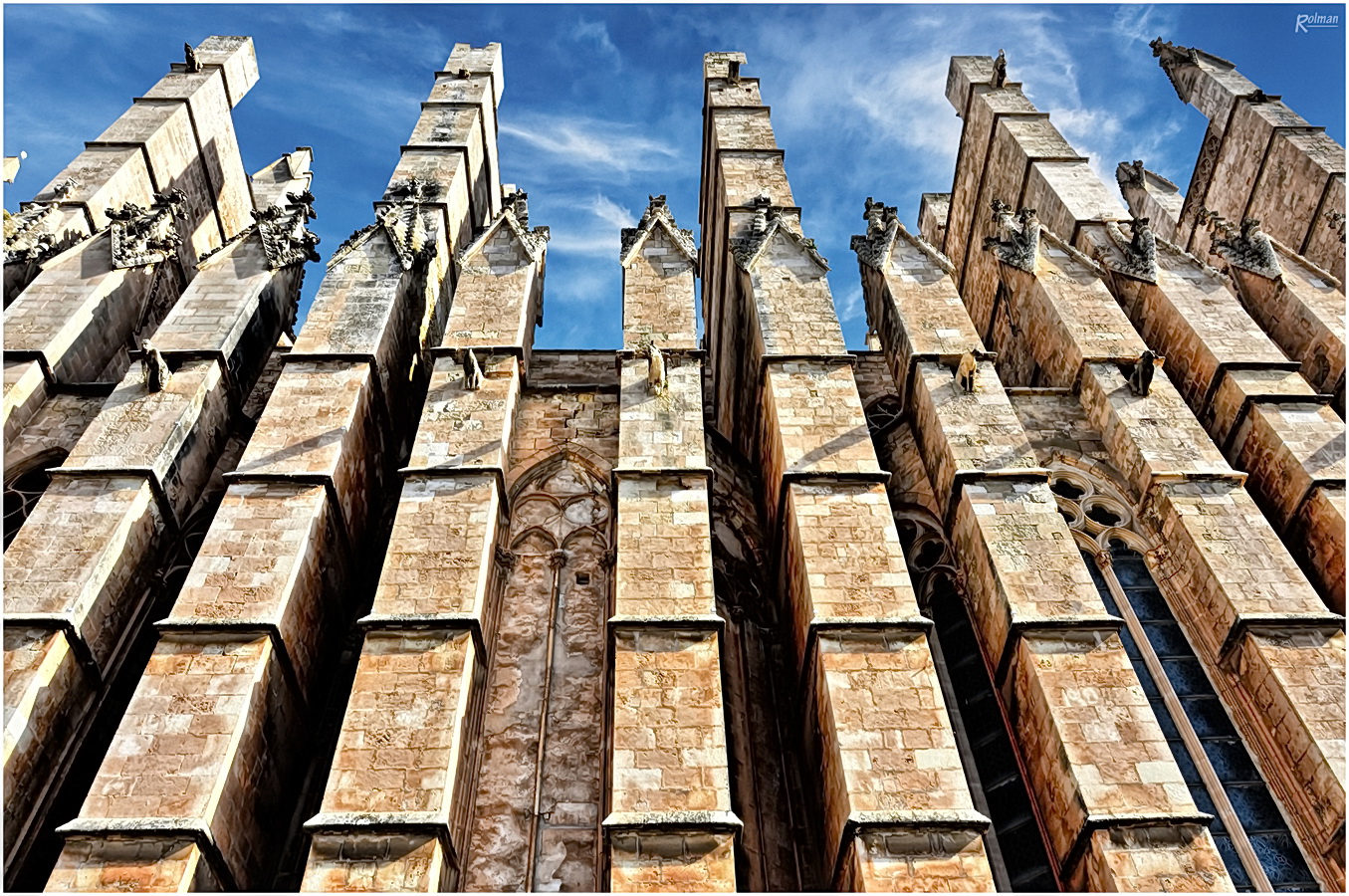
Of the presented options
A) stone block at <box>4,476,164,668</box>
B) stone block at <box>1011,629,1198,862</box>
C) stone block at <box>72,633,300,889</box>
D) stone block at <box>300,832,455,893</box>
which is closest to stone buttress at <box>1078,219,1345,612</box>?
stone block at <box>1011,629,1198,862</box>

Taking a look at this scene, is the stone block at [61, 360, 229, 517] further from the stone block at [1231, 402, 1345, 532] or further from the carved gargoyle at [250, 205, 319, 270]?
the stone block at [1231, 402, 1345, 532]

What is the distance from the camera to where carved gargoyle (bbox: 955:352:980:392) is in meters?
10.6

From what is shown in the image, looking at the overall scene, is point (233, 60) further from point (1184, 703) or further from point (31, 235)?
point (1184, 703)

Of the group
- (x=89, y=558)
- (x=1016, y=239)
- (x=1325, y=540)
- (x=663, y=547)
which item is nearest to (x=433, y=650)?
(x=663, y=547)

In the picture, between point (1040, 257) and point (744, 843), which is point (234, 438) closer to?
point (744, 843)

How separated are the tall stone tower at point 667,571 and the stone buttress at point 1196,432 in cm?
5

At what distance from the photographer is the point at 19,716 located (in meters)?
7.33

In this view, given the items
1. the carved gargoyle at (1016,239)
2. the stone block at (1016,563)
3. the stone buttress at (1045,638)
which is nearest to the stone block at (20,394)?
the stone buttress at (1045,638)

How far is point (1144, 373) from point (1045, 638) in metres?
4.29

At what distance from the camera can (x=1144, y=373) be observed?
10781mm

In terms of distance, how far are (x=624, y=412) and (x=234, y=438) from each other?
4.87 m

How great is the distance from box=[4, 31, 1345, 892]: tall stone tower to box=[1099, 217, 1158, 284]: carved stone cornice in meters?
0.07

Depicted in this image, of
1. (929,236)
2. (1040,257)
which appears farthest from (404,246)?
(929,236)

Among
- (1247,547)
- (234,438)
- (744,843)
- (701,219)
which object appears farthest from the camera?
(701,219)
